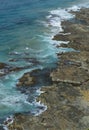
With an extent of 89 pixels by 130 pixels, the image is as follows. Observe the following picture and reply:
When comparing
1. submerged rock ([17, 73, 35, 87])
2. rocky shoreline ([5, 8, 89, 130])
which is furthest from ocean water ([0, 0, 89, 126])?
rocky shoreline ([5, 8, 89, 130])

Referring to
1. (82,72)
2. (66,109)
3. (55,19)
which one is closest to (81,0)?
(55,19)

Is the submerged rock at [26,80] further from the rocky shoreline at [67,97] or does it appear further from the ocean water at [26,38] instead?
the ocean water at [26,38]

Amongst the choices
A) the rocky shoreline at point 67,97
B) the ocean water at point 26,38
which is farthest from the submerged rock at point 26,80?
the ocean water at point 26,38

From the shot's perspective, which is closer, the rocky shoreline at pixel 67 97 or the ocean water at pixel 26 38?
the rocky shoreline at pixel 67 97

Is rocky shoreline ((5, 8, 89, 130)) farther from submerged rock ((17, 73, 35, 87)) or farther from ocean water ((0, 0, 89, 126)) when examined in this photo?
ocean water ((0, 0, 89, 126))

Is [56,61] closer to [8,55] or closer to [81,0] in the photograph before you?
[8,55]
